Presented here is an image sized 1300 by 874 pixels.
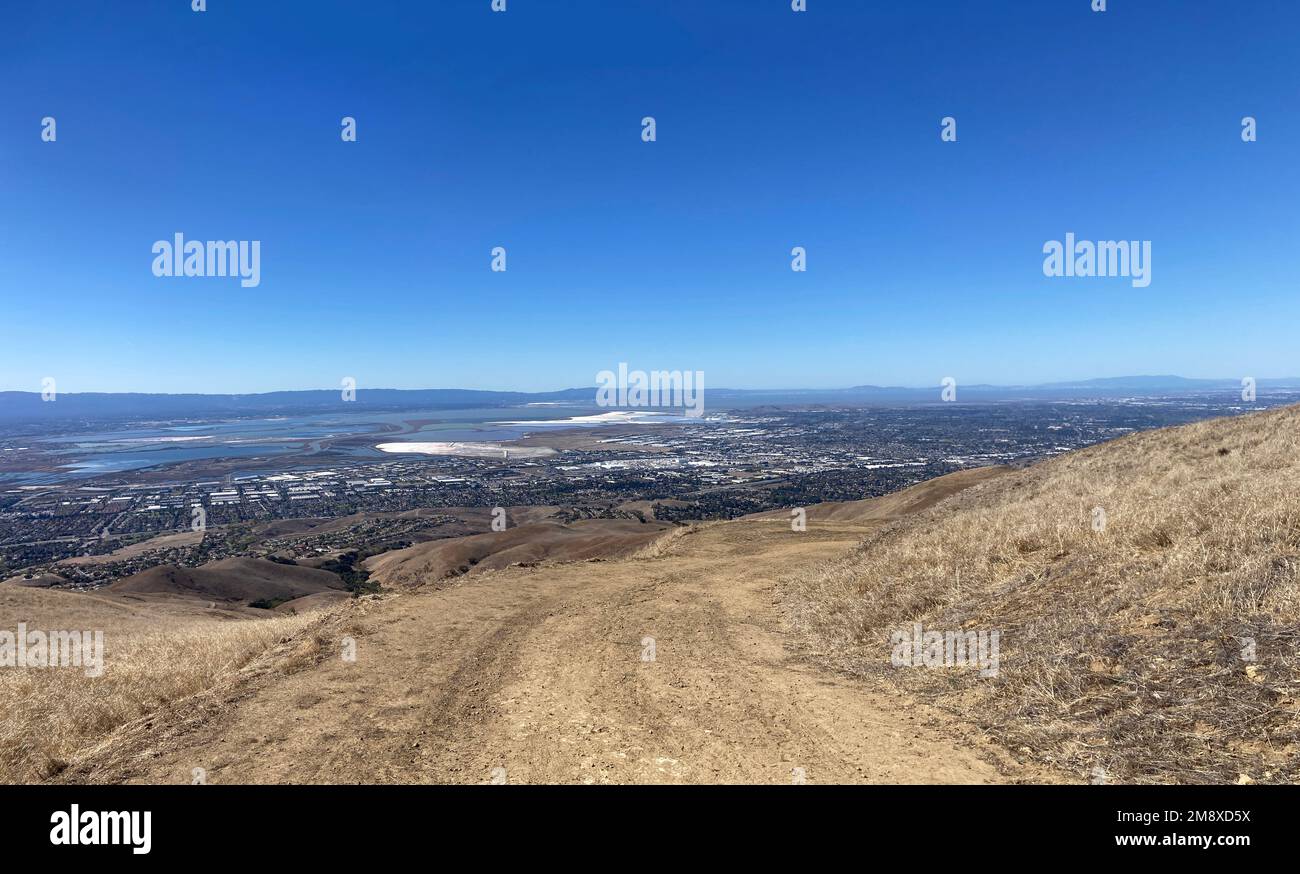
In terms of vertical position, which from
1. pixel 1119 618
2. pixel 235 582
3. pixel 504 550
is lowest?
pixel 235 582

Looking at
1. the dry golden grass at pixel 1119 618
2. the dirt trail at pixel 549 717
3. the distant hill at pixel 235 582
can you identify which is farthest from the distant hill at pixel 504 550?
the dry golden grass at pixel 1119 618

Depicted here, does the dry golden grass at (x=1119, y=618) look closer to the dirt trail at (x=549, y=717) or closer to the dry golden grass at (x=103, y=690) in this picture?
the dirt trail at (x=549, y=717)

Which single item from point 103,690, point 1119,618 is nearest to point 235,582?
point 103,690

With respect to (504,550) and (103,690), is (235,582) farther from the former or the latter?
(103,690)

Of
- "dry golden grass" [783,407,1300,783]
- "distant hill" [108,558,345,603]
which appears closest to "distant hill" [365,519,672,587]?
"distant hill" [108,558,345,603]
